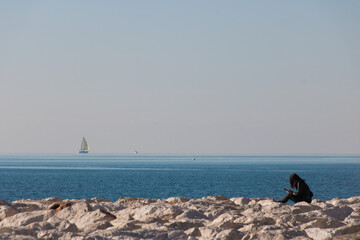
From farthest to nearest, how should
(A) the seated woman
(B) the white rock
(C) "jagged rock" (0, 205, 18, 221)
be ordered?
(A) the seated woman < (C) "jagged rock" (0, 205, 18, 221) < (B) the white rock

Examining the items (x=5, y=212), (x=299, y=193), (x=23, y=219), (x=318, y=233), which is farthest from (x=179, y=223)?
(x=299, y=193)

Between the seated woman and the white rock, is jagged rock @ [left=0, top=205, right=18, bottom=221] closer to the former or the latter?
the white rock

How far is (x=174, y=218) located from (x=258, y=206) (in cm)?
274

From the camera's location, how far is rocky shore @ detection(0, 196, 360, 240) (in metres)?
9.25

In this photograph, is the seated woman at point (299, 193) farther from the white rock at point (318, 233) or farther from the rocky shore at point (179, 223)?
the white rock at point (318, 233)

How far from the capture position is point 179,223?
33.6 feet

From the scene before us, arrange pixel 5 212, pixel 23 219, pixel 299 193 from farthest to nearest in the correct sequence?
pixel 299 193 → pixel 5 212 → pixel 23 219

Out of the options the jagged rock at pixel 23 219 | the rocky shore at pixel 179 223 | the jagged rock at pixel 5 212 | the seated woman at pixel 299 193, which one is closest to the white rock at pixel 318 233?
the rocky shore at pixel 179 223

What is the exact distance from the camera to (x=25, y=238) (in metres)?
8.45

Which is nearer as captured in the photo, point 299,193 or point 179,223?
point 179,223

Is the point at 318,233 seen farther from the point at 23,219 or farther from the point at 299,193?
the point at 299,193

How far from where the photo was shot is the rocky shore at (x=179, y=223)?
9250 mm

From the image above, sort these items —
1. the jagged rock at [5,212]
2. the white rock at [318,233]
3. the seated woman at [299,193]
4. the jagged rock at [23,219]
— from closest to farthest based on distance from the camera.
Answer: the white rock at [318,233] < the jagged rock at [23,219] < the jagged rock at [5,212] < the seated woman at [299,193]

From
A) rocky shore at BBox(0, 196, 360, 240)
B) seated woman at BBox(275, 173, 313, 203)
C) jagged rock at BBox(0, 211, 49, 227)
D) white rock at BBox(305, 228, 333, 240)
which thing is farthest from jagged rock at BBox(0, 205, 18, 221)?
seated woman at BBox(275, 173, 313, 203)
